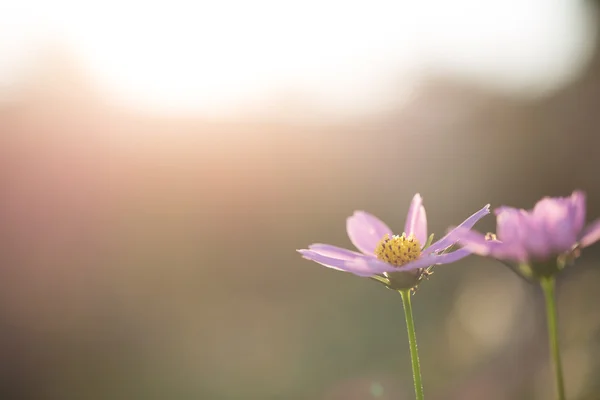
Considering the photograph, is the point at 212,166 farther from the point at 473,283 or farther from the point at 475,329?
the point at 475,329

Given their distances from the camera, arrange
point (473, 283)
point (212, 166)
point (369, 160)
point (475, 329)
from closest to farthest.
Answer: point (475, 329)
point (473, 283)
point (212, 166)
point (369, 160)

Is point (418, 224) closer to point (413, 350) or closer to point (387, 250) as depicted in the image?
point (387, 250)

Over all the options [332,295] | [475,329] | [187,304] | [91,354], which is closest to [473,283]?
[475,329]

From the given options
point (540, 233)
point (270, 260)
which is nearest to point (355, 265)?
point (540, 233)

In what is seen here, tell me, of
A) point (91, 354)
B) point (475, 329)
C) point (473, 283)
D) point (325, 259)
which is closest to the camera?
point (325, 259)

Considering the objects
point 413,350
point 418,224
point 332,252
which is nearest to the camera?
point 413,350

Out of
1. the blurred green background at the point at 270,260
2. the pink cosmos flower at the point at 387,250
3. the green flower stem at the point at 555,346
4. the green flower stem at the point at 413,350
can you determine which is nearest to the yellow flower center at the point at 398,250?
the pink cosmos flower at the point at 387,250

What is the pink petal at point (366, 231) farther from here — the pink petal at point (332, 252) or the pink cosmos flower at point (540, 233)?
the pink cosmos flower at point (540, 233)
